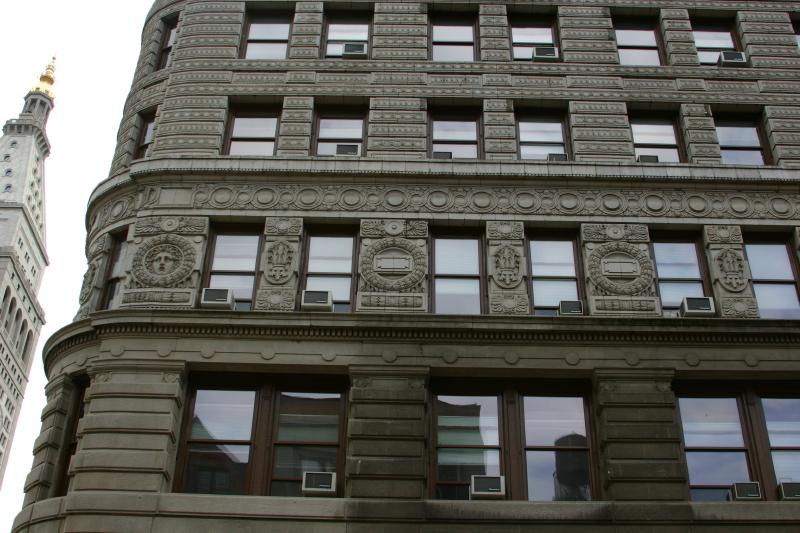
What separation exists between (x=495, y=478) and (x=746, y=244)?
856 centimetres

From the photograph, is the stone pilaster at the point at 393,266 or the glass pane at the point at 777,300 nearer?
the stone pilaster at the point at 393,266

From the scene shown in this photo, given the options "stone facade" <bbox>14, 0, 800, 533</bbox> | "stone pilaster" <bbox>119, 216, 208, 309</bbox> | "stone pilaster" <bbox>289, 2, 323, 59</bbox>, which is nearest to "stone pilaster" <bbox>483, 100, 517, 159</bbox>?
"stone facade" <bbox>14, 0, 800, 533</bbox>

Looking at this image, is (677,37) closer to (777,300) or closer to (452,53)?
(452,53)

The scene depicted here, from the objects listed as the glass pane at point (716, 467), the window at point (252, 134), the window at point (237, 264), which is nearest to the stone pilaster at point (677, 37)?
the window at point (252, 134)

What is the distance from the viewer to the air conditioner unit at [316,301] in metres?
18.4

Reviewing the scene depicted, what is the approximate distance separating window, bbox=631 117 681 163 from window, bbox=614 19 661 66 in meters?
2.11

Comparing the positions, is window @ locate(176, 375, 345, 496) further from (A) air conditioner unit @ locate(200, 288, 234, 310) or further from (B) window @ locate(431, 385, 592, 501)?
(B) window @ locate(431, 385, 592, 501)

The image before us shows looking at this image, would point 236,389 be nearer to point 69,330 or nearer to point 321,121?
point 69,330

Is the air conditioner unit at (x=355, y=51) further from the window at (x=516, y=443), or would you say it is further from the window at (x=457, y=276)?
the window at (x=516, y=443)

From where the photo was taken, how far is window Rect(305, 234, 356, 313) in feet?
62.8

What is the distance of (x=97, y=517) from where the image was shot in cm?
1562

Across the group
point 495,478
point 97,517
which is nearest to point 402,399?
point 495,478

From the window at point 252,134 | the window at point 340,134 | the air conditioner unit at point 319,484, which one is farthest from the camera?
the window at point 252,134

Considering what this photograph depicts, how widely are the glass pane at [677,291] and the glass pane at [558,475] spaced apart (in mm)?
4204
